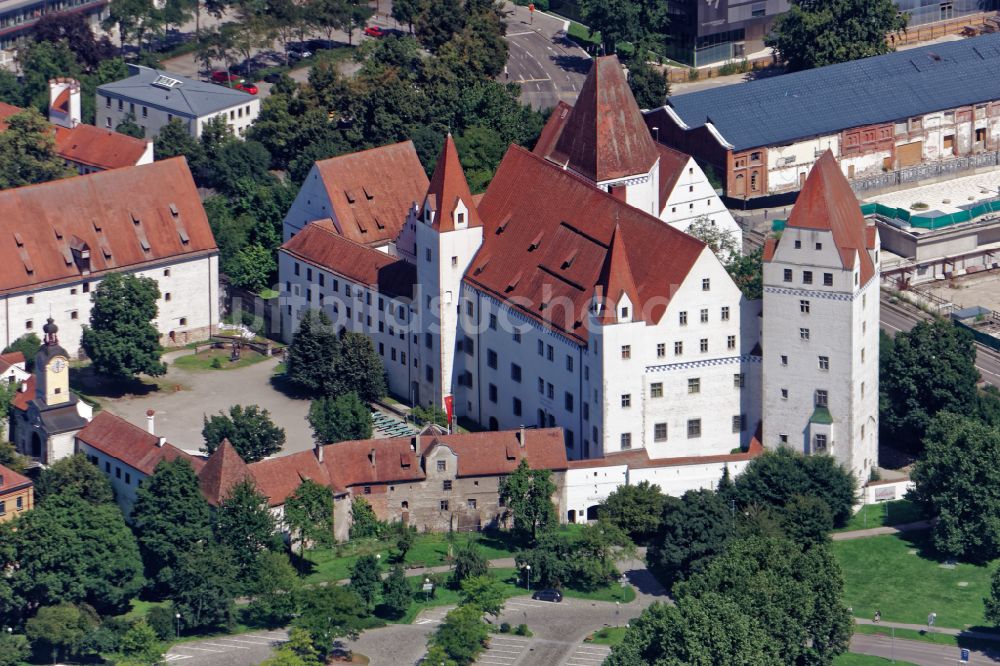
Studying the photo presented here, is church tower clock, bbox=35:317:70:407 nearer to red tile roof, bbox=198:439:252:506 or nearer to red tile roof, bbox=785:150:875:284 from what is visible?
red tile roof, bbox=198:439:252:506

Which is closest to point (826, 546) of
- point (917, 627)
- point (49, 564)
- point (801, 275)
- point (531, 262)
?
point (917, 627)

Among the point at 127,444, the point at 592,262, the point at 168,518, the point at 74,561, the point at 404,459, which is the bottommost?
the point at 74,561

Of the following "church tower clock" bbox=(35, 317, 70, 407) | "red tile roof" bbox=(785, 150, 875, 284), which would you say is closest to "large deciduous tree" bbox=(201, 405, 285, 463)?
"church tower clock" bbox=(35, 317, 70, 407)

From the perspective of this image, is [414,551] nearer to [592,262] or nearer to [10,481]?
[592,262]

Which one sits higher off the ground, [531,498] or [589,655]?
[531,498]

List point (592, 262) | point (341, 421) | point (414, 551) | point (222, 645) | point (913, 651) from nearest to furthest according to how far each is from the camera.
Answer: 1. point (222, 645)
2. point (913, 651)
3. point (414, 551)
4. point (592, 262)
5. point (341, 421)

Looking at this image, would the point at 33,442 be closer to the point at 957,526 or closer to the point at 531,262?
the point at 531,262

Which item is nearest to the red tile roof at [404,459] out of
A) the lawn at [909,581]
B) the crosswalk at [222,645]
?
the crosswalk at [222,645]

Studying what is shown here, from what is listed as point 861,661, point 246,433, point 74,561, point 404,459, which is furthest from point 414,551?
point 861,661
